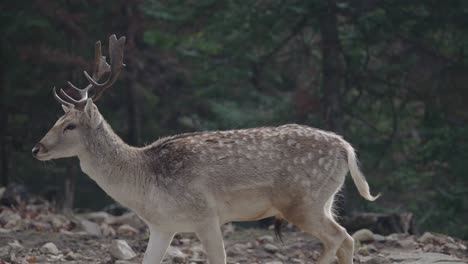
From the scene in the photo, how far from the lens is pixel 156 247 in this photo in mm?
8602

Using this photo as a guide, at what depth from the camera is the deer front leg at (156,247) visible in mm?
8582

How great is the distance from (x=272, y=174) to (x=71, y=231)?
4.81m

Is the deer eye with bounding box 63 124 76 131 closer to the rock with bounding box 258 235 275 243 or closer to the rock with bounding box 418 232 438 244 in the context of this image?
the rock with bounding box 258 235 275 243

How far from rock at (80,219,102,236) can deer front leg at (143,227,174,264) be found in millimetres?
3907

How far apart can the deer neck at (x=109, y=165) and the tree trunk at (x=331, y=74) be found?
7.60m

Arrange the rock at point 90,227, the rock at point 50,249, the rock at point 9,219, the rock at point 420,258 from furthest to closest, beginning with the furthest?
the rock at point 90,227 < the rock at point 9,219 < the rock at point 50,249 < the rock at point 420,258

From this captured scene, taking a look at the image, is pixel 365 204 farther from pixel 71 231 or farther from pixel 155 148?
pixel 155 148

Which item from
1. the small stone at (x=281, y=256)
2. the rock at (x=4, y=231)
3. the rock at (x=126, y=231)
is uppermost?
the rock at (x=4, y=231)

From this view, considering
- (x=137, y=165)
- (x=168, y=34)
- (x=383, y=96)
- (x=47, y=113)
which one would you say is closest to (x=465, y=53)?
(x=383, y=96)

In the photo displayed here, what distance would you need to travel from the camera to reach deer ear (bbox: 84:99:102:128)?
8.76 meters

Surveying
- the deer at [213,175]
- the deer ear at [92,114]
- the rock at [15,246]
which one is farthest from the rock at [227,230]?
the deer ear at [92,114]

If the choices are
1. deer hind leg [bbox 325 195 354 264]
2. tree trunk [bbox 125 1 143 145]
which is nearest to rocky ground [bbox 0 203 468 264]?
deer hind leg [bbox 325 195 354 264]

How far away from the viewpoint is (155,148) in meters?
9.02

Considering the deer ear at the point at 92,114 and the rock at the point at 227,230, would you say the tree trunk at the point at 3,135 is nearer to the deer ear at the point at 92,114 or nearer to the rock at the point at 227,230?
the rock at the point at 227,230
